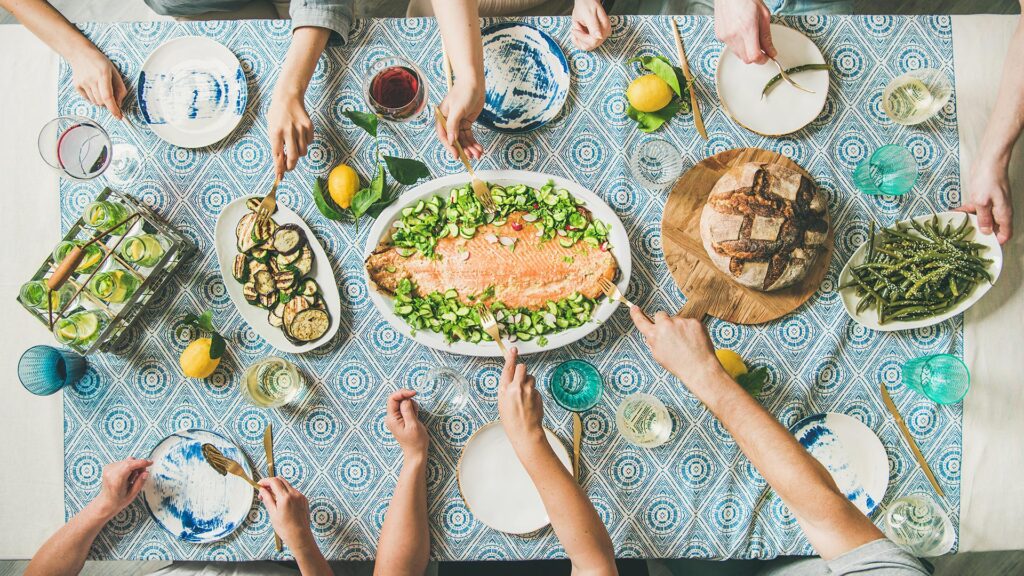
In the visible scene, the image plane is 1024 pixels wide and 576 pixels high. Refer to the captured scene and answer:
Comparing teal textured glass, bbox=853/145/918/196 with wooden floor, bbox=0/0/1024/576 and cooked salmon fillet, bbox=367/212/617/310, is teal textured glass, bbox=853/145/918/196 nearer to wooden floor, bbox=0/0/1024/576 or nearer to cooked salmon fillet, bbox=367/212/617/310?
cooked salmon fillet, bbox=367/212/617/310

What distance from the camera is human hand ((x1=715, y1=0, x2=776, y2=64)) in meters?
2.01

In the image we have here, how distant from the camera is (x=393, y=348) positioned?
2148mm

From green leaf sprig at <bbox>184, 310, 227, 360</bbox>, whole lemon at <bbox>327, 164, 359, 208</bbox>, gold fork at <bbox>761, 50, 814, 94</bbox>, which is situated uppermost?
gold fork at <bbox>761, 50, 814, 94</bbox>

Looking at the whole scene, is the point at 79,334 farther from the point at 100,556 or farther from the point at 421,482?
the point at 421,482

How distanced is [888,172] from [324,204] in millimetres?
1973

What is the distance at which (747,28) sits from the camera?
202cm

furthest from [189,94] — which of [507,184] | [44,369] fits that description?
[507,184]

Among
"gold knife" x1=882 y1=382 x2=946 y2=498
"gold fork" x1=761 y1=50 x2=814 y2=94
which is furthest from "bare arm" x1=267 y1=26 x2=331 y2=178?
"gold knife" x1=882 y1=382 x2=946 y2=498

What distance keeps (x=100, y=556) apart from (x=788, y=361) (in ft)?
8.20

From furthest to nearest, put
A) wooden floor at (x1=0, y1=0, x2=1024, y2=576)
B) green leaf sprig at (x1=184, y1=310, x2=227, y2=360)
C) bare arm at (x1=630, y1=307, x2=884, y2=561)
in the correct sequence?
1. wooden floor at (x1=0, y1=0, x2=1024, y2=576)
2. green leaf sprig at (x1=184, y1=310, x2=227, y2=360)
3. bare arm at (x1=630, y1=307, x2=884, y2=561)

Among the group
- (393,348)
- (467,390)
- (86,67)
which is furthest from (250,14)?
(467,390)

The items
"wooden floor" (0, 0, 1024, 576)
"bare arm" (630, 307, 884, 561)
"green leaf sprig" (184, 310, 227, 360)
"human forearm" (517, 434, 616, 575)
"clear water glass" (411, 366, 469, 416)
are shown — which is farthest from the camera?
"wooden floor" (0, 0, 1024, 576)

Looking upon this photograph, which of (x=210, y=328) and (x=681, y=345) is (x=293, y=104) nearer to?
(x=210, y=328)

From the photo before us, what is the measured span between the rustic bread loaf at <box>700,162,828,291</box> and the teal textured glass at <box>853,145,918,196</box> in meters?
0.21
